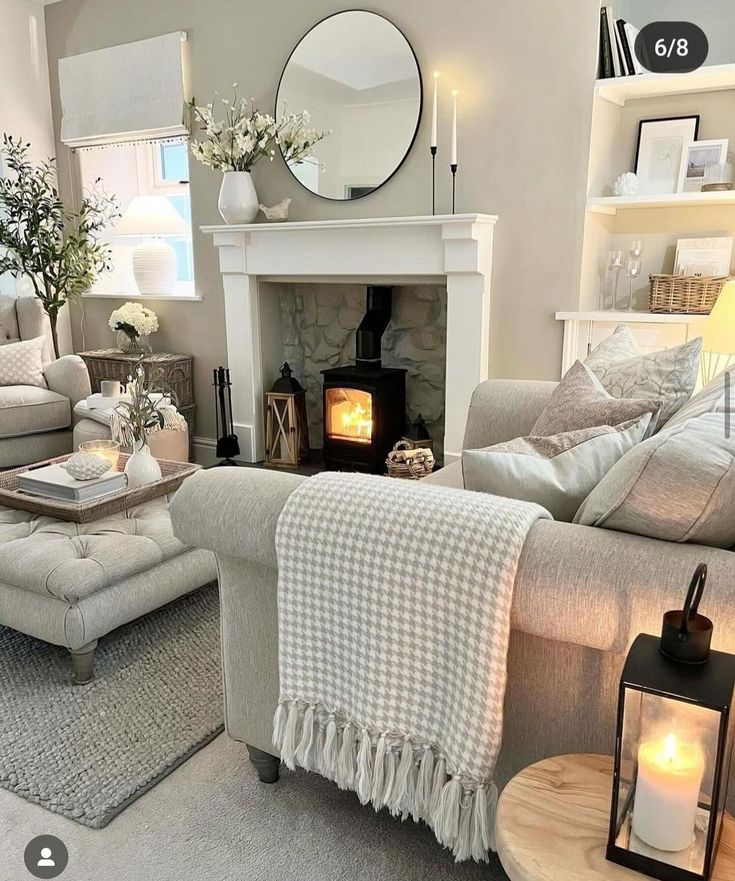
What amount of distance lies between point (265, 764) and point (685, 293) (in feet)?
8.15

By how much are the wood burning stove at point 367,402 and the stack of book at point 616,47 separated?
149cm

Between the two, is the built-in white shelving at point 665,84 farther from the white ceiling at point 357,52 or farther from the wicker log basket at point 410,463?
the wicker log basket at point 410,463

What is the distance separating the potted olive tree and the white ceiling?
5.68 ft

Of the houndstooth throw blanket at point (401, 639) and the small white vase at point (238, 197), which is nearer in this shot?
the houndstooth throw blanket at point (401, 639)

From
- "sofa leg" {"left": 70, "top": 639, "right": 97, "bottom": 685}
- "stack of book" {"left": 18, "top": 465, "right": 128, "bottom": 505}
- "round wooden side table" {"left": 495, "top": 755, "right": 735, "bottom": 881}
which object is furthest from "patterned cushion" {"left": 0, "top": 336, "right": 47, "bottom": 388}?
"round wooden side table" {"left": 495, "top": 755, "right": 735, "bottom": 881}

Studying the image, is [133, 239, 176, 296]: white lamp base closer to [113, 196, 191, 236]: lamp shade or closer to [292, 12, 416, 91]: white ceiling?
[113, 196, 191, 236]: lamp shade

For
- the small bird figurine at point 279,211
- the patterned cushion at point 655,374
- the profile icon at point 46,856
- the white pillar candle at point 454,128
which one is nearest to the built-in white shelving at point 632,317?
the white pillar candle at point 454,128

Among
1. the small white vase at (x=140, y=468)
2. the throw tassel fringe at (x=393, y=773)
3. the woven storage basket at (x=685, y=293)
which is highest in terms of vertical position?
the woven storage basket at (x=685, y=293)

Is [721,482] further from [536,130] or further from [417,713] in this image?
[536,130]

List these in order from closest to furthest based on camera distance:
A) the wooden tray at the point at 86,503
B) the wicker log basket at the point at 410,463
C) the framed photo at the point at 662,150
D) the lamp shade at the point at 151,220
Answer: the wooden tray at the point at 86,503, the framed photo at the point at 662,150, the wicker log basket at the point at 410,463, the lamp shade at the point at 151,220

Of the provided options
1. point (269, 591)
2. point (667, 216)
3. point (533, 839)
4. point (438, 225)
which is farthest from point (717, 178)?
point (533, 839)

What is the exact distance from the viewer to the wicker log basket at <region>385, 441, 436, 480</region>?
11.2 feet

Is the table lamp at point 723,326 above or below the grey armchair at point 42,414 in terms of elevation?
above

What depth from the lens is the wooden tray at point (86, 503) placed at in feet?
7.72
